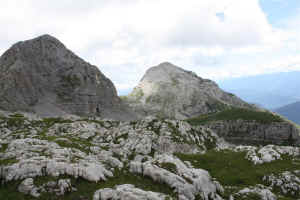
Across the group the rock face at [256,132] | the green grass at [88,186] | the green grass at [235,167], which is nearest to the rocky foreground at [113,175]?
the green grass at [88,186]

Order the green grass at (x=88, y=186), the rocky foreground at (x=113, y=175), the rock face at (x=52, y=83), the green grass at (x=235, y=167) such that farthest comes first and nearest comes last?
the rock face at (x=52, y=83), the green grass at (x=235, y=167), the rocky foreground at (x=113, y=175), the green grass at (x=88, y=186)

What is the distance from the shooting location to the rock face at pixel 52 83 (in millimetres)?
129375

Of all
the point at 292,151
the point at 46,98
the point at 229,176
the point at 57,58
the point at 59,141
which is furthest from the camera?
the point at 57,58

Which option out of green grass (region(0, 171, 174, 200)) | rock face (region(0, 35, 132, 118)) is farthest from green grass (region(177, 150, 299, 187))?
rock face (region(0, 35, 132, 118))

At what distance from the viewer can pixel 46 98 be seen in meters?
141

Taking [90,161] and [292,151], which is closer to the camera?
[90,161]

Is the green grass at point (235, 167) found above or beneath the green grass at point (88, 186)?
beneath

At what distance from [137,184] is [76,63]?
157 metres

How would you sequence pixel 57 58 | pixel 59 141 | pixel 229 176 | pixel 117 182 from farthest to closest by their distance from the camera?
pixel 57 58 < pixel 229 176 < pixel 59 141 < pixel 117 182

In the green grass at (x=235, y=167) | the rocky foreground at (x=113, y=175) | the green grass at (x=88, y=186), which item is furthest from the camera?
the green grass at (x=235, y=167)

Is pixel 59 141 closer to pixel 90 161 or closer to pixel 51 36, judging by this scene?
pixel 90 161

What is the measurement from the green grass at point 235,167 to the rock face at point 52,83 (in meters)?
104

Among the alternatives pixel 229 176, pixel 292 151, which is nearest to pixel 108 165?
pixel 229 176

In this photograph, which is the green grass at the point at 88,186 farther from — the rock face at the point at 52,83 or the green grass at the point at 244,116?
the green grass at the point at 244,116
